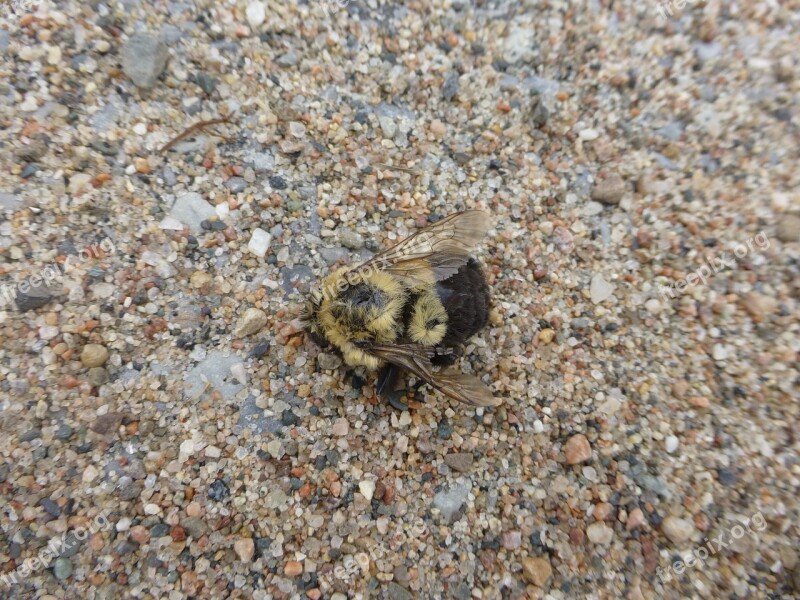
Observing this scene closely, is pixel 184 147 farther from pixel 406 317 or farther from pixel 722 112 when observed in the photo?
pixel 722 112

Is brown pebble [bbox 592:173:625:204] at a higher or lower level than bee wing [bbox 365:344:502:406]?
higher

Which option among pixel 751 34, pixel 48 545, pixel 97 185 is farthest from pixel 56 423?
pixel 751 34

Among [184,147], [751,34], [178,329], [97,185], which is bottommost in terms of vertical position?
[178,329]

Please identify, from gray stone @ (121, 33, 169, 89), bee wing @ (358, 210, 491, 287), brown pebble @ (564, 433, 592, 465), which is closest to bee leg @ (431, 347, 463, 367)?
bee wing @ (358, 210, 491, 287)

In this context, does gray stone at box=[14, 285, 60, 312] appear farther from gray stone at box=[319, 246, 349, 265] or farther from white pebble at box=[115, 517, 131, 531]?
gray stone at box=[319, 246, 349, 265]

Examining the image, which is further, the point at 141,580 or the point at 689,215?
the point at 689,215
